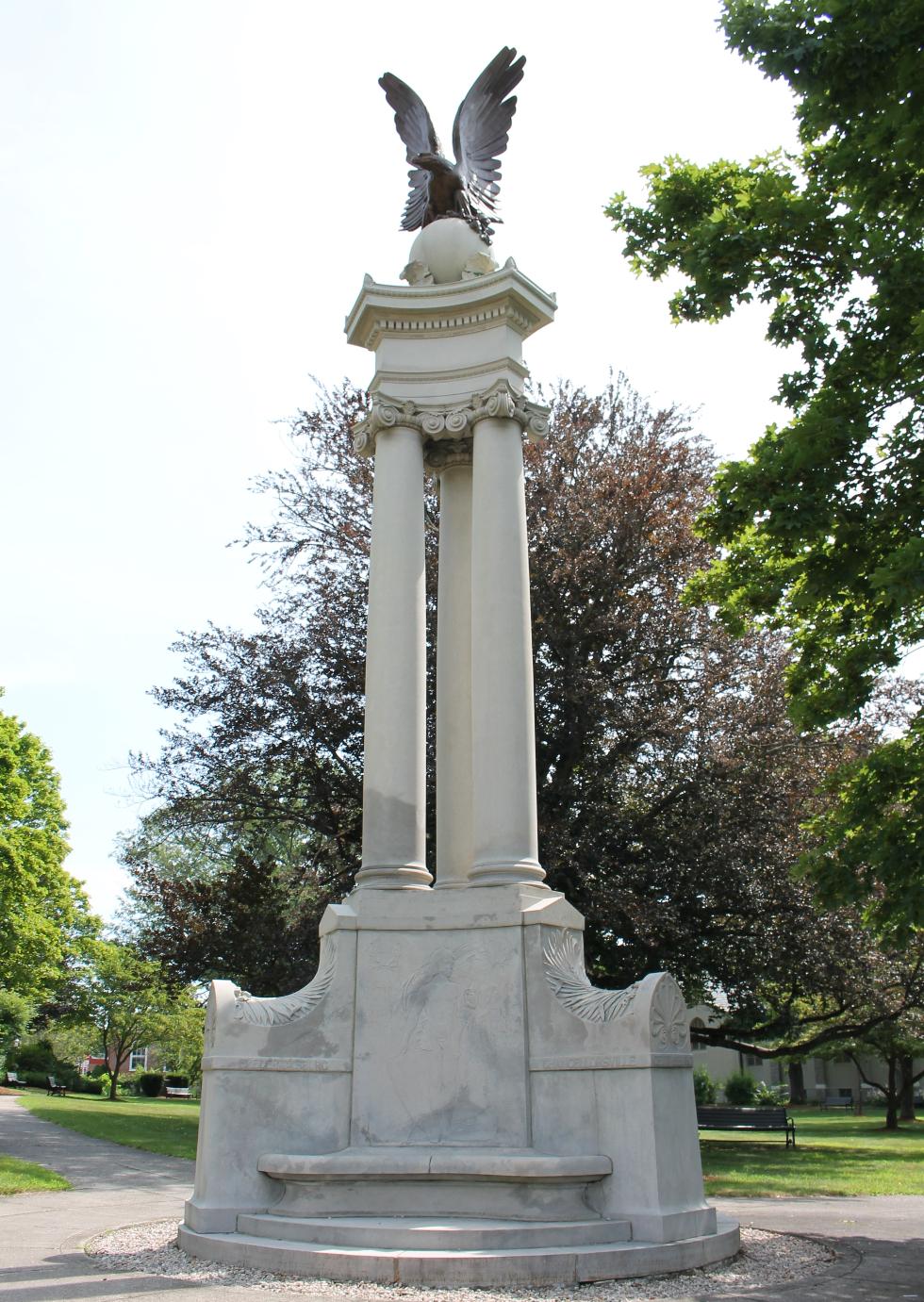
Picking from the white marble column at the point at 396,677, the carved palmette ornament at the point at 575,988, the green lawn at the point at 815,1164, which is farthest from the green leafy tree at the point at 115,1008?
the carved palmette ornament at the point at 575,988

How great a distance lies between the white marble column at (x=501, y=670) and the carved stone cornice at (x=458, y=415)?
0.11 meters

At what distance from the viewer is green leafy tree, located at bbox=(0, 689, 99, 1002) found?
2889 centimetres

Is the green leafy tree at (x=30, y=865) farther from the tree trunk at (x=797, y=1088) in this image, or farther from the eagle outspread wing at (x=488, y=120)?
the tree trunk at (x=797, y=1088)

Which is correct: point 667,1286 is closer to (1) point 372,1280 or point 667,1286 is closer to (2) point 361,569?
(1) point 372,1280

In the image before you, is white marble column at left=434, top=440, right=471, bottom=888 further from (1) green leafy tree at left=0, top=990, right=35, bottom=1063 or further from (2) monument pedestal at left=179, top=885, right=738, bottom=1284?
(1) green leafy tree at left=0, top=990, right=35, bottom=1063

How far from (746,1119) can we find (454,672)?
19.4 meters

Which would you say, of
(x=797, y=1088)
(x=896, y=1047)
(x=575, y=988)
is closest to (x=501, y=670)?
(x=575, y=988)

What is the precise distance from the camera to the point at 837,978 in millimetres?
20609

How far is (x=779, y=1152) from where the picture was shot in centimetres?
2231

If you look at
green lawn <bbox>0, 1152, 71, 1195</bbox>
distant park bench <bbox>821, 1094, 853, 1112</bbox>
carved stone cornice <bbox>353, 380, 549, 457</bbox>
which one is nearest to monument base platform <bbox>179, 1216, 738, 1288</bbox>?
green lawn <bbox>0, 1152, 71, 1195</bbox>

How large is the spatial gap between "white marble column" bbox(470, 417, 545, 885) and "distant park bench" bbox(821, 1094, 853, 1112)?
5632cm

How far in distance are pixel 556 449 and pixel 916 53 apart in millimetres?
14902

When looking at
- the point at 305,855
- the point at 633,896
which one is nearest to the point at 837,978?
the point at 633,896

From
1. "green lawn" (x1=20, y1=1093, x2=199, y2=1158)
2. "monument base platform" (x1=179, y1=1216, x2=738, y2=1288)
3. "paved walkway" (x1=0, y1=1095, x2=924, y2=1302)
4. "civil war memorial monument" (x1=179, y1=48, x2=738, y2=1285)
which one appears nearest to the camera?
"paved walkway" (x1=0, y1=1095, x2=924, y2=1302)
